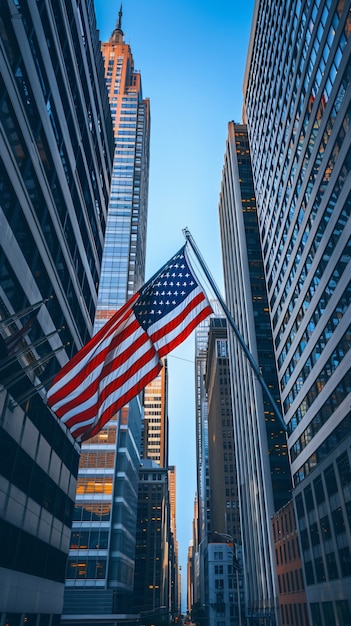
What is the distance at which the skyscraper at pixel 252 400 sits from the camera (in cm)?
8169

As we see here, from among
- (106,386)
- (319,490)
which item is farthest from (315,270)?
(106,386)

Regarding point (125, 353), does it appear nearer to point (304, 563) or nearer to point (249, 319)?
point (304, 563)

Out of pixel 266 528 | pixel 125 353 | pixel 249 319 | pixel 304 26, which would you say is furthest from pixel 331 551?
pixel 249 319

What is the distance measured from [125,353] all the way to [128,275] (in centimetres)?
8830

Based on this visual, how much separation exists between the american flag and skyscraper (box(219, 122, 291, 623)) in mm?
64278

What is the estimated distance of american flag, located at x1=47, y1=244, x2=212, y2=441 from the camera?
18.5 meters

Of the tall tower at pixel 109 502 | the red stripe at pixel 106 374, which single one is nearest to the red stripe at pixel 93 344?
the red stripe at pixel 106 374

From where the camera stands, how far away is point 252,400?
312ft

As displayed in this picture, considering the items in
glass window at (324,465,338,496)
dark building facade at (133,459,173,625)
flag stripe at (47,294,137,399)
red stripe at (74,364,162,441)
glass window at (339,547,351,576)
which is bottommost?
glass window at (339,547,351,576)

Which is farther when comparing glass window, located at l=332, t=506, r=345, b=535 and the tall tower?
the tall tower

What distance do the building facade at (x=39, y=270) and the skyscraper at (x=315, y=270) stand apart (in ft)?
71.3

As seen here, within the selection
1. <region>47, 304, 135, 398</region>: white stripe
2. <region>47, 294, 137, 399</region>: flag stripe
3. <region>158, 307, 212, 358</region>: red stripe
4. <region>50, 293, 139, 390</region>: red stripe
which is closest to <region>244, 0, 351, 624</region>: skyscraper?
<region>158, 307, 212, 358</region>: red stripe

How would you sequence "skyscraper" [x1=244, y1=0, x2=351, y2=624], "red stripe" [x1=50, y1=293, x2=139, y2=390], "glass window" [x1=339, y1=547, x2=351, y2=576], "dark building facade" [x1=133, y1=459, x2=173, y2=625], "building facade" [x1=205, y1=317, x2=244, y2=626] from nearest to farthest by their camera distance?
"red stripe" [x1=50, y1=293, x2=139, y2=390]
"glass window" [x1=339, y1=547, x2=351, y2=576]
"skyscraper" [x1=244, y1=0, x2=351, y2=624]
"building facade" [x1=205, y1=317, x2=244, y2=626]
"dark building facade" [x1=133, y1=459, x2=173, y2=625]

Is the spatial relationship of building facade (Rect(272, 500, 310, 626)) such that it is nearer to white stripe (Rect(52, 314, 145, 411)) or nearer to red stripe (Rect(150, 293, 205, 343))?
red stripe (Rect(150, 293, 205, 343))
